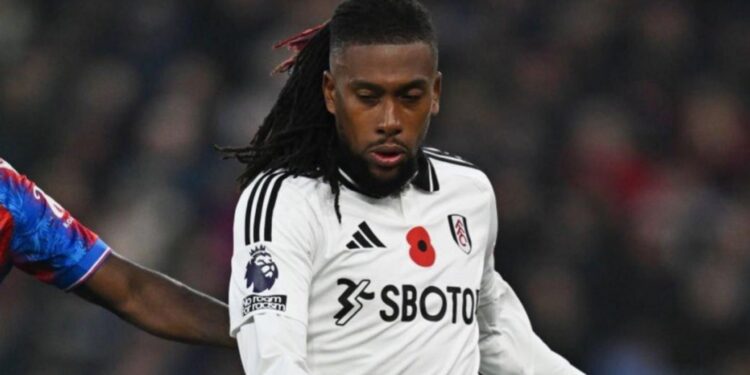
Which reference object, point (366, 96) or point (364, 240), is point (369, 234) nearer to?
point (364, 240)

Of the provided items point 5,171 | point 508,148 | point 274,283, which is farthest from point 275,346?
point 508,148

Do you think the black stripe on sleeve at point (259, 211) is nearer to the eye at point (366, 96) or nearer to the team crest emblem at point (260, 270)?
the team crest emblem at point (260, 270)

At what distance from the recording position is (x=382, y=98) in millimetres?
3406

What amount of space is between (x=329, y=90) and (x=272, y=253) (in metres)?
0.40

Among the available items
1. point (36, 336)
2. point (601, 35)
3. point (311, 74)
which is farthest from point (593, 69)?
point (311, 74)

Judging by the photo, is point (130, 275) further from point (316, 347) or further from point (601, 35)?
point (601, 35)

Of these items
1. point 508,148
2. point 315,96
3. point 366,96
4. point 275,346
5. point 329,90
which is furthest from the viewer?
point 508,148

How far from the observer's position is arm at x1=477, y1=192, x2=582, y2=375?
3.90m

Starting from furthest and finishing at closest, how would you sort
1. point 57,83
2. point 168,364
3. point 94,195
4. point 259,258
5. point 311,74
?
point 57,83 < point 94,195 < point 168,364 < point 311,74 < point 259,258

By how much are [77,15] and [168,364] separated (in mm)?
2342

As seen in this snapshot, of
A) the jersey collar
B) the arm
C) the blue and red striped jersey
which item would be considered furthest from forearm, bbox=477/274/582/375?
the blue and red striped jersey

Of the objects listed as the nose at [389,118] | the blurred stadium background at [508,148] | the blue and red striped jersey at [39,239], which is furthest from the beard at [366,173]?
the blurred stadium background at [508,148]

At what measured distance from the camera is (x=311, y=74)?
12.0 feet

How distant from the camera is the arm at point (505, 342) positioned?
390 centimetres
